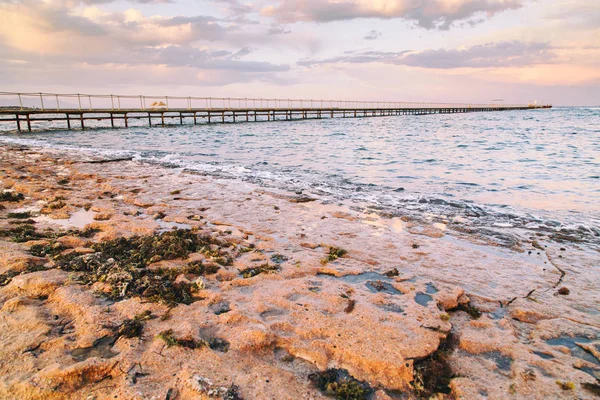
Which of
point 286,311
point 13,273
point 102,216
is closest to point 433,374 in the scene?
point 286,311

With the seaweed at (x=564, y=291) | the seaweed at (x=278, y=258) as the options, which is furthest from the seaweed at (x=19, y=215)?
the seaweed at (x=564, y=291)

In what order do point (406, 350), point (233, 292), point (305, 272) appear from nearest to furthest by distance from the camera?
point (406, 350), point (233, 292), point (305, 272)

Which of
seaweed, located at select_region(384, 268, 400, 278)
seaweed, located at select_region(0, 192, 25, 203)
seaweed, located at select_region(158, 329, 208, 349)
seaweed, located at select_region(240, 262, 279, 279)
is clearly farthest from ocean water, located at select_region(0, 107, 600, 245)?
seaweed, located at select_region(0, 192, 25, 203)

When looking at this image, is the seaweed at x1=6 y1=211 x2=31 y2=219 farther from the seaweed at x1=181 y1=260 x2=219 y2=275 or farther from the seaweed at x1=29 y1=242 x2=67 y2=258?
the seaweed at x1=181 y1=260 x2=219 y2=275

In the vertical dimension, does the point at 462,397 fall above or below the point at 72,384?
below

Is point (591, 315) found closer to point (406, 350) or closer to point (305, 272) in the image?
point (406, 350)

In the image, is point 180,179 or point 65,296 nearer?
point 65,296

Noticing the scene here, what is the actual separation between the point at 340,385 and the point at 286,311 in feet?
3.08

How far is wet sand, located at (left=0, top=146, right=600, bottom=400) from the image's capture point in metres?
2.17

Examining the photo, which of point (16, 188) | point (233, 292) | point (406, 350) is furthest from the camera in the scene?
point (16, 188)

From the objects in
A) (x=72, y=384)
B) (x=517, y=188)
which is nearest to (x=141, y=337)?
(x=72, y=384)

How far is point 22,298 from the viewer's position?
295 centimetres

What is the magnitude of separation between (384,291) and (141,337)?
7.13ft

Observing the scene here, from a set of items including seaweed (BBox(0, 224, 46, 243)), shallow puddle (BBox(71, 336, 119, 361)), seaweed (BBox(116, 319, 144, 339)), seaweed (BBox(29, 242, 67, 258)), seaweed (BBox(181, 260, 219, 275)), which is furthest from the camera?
seaweed (BBox(0, 224, 46, 243))
